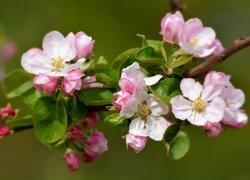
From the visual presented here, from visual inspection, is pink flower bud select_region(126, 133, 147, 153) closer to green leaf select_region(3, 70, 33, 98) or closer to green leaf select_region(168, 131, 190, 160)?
green leaf select_region(168, 131, 190, 160)

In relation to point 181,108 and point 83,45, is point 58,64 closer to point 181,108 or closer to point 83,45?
point 83,45

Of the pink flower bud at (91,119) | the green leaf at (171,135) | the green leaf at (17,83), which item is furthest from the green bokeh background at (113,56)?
the green leaf at (171,135)

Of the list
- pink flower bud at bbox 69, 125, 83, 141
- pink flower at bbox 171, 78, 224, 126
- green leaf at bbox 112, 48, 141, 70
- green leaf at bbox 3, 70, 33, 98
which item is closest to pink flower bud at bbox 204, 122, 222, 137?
pink flower at bbox 171, 78, 224, 126

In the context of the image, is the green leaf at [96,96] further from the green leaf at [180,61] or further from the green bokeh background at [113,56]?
the green bokeh background at [113,56]

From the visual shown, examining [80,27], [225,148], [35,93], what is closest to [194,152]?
[225,148]

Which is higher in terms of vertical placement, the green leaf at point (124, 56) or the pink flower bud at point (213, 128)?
the green leaf at point (124, 56)

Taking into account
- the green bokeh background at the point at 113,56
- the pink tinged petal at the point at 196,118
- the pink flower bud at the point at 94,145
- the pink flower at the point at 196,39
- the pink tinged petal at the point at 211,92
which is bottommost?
the green bokeh background at the point at 113,56

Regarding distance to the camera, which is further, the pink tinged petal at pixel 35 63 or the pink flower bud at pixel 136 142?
the pink tinged petal at pixel 35 63

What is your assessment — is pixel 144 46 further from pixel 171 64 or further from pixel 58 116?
pixel 58 116
